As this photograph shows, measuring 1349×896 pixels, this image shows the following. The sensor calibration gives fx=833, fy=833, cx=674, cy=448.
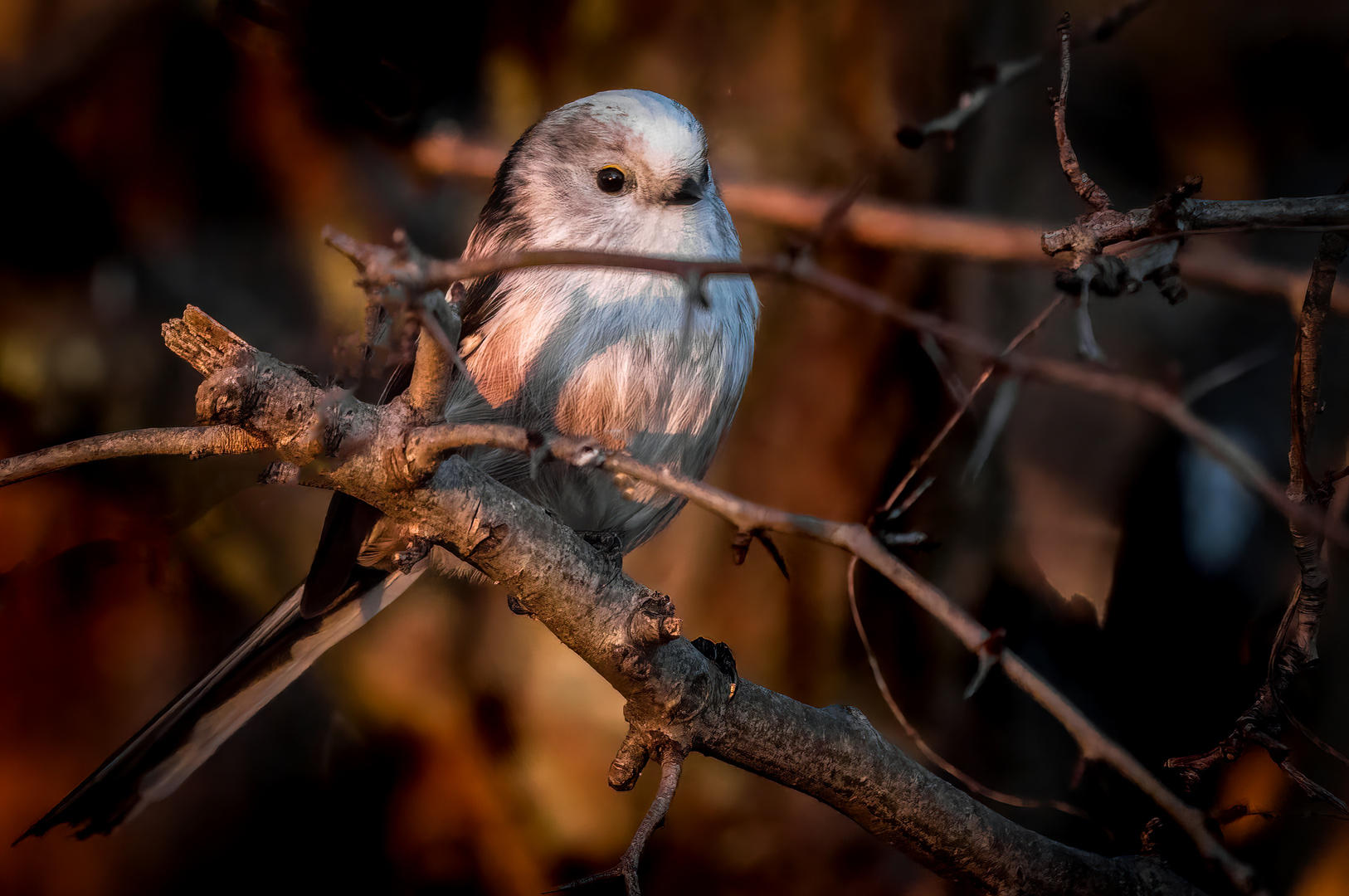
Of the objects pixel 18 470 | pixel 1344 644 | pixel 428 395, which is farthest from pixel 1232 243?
pixel 18 470

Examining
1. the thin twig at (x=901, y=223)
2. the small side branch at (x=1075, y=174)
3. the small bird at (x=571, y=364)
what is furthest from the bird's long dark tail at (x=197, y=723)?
the small side branch at (x=1075, y=174)

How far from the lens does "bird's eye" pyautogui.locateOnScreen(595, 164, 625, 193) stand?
1.09m

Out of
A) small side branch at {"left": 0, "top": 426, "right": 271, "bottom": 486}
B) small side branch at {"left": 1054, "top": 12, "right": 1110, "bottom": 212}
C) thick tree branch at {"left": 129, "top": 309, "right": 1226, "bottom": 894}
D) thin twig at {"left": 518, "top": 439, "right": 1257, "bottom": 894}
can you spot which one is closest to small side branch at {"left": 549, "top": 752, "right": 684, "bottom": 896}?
thick tree branch at {"left": 129, "top": 309, "right": 1226, "bottom": 894}

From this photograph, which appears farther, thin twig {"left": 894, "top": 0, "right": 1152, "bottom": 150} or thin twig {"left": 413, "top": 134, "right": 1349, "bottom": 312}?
thin twig {"left": 413, "top": 134, "right": 1349, "bottom": 312}

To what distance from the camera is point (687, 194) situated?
3.47ft

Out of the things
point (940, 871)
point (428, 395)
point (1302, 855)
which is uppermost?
point (428, 395)

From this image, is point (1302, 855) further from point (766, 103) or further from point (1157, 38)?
point (766, 103)

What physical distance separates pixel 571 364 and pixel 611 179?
282 mm

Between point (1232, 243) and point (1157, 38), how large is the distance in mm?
429

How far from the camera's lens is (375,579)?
1208 mm

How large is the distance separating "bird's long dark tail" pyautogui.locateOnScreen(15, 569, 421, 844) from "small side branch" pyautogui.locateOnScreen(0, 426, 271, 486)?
17.7 inches

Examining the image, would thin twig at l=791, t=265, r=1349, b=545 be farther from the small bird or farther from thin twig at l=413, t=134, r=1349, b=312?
thin twig at l=413, t=134, r=1349, b=312

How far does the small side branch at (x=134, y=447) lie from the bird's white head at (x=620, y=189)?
505 millimetres

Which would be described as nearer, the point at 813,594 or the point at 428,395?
the point at 428,395
